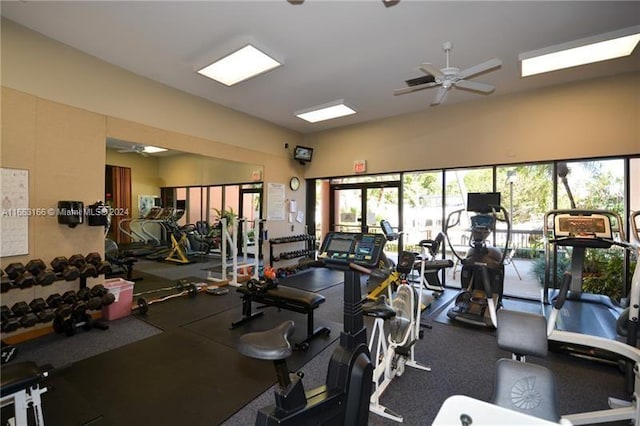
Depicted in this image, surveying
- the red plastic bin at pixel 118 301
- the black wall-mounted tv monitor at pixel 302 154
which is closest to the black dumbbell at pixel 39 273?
the red plastic bin at pixel 118 301

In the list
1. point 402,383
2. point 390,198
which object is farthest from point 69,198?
point 390,198

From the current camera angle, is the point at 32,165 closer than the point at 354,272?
No

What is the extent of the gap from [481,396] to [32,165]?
528cm

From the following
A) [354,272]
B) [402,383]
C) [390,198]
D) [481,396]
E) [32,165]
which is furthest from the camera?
[390,198]

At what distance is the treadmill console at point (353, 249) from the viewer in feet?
5.73

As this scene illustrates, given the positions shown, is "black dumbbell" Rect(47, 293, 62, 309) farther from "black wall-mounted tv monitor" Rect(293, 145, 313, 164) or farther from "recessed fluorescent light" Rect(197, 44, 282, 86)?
"black wall-mounted tv monitor" Rect(293, 145, 313, 164)

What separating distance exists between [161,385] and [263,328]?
1313 mm

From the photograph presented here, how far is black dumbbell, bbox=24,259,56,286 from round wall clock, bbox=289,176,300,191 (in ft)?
16.0

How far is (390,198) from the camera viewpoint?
6.46 meters

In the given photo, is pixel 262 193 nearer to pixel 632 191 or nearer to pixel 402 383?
pixel 402 383

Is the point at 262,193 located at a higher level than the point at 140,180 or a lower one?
lower

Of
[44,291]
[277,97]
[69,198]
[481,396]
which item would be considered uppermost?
[277,97]

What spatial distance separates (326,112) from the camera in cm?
557

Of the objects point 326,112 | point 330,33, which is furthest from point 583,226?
point 326,112
